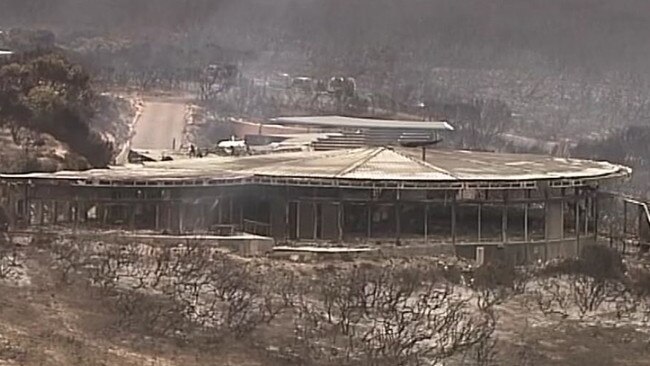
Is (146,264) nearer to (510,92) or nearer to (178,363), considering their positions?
(178,363)

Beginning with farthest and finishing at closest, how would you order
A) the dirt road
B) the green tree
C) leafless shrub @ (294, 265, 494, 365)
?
the dirt road, the green tree, leafless shrub @ (294, 265, 494, 365)

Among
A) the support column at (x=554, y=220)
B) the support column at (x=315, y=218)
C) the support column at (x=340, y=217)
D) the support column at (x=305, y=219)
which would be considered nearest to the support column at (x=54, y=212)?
the support column at (x=305, y=219)

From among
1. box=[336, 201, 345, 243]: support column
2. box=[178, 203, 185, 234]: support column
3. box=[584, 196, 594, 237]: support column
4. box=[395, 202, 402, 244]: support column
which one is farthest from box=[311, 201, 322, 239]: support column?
box=[584, 196, 594, 237]: support column

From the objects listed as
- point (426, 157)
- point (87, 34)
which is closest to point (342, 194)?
point (426, 157)

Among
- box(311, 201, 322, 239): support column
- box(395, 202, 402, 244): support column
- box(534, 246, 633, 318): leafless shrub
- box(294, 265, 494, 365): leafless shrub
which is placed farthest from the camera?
box(311, 201, 322, 239): support column

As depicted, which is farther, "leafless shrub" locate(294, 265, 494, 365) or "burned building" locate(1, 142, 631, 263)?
"burned building" locate(1, 142, 631, 263)

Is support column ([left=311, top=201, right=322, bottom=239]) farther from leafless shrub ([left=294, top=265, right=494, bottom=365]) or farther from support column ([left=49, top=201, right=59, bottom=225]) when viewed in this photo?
support column ([left=49, top=201, right=59, bottom=225])
